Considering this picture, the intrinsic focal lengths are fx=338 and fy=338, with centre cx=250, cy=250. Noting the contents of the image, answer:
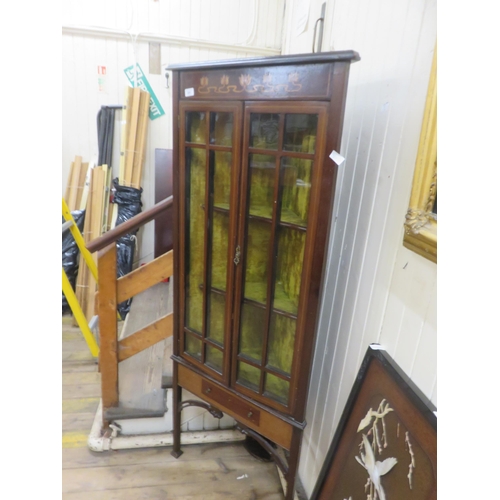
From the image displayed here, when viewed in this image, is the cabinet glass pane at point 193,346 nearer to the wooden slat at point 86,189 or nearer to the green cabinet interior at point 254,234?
the green cabinet interior at point 254,234

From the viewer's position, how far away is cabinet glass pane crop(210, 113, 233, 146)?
1.14 meters

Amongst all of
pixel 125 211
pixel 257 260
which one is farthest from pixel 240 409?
pixel 125 211

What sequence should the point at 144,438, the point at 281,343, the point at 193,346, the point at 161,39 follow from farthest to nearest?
the point at 161,39, the point at 144,438, the point at 193,346, the point at 281,343

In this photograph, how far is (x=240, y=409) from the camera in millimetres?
1338

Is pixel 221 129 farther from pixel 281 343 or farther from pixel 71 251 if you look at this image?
pixel 71 251

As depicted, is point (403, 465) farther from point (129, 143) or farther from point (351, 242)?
point (129, 143)

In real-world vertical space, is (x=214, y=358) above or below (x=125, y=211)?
below

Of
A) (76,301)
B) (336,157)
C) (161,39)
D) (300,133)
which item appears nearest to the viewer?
(336,157)

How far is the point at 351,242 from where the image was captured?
45.7 inches

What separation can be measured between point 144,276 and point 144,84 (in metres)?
1.86

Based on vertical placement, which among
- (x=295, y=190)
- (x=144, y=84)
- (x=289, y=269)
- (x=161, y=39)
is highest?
(x=161, y=39)

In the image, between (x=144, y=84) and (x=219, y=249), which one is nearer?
(x=219, y=249)

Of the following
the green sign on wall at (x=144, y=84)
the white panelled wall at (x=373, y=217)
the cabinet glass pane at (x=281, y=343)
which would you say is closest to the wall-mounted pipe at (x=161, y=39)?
the green sign on wall at (x=144, y=84)
